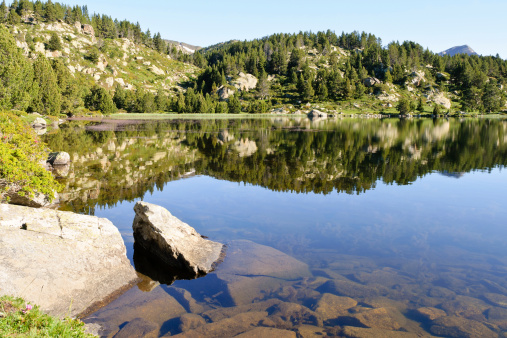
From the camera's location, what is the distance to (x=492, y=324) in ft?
30.1

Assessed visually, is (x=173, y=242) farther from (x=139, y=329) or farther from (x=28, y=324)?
(x=28, y=324)

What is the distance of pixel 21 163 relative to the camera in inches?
617

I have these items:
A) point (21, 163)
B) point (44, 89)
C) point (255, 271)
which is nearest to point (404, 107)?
point (44, 89)

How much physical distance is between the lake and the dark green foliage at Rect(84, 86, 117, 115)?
427ft

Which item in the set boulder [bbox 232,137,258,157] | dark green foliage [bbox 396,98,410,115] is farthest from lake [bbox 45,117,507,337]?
dark green foliage [bbox 396,98,410,115]

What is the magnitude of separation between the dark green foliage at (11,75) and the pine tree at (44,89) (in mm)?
20161

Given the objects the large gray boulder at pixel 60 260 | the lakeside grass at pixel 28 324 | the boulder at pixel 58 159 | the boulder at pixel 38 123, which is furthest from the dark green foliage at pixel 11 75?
the lakeside grass at pixel 28 324

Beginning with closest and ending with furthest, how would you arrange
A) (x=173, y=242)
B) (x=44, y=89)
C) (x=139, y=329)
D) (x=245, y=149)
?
(x=139, y=329), (x=173, y=242), (x=245, y=149), (x=44, y=89)

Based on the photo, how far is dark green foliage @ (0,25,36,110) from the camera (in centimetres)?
6438

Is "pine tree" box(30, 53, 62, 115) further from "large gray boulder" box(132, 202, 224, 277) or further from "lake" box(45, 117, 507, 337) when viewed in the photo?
"large gray boulder" box(132, 202, 224, 277)

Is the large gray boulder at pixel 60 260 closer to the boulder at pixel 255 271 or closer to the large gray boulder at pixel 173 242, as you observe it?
the large gray boulder at pixel 173 242

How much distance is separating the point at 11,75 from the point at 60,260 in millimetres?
72558

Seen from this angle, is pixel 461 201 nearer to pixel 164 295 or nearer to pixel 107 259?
pixel 164 295

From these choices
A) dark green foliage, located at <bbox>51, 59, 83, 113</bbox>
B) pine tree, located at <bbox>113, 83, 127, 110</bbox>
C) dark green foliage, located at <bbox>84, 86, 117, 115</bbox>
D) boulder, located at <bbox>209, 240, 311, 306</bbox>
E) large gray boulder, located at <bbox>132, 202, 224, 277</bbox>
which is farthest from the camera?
pine tree, located at <bbox>113, 83, 127, 110</bbox>
